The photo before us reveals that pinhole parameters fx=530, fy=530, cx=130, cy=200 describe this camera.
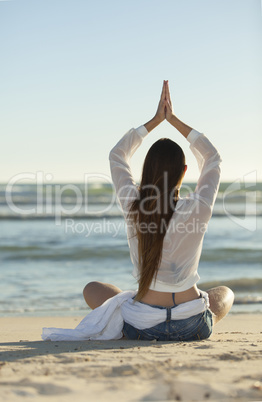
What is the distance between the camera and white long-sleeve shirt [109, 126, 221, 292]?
289 centimetres

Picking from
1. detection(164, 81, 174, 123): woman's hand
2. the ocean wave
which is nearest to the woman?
detection(164, 81, 174, 123): woman's hand

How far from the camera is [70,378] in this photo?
7.29 feet

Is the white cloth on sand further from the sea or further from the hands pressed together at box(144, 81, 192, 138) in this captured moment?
the sea

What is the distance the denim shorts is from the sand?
6 cm

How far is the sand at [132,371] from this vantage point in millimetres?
2035

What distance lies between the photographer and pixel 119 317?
10.3ft

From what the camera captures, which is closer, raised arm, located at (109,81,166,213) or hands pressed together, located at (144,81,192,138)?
raised arm, located at (109,81,166,213)

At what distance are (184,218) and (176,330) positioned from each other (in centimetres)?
68

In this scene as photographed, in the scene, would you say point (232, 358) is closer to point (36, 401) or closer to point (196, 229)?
point (196, 229)

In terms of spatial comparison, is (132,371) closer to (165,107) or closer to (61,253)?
(165,107)

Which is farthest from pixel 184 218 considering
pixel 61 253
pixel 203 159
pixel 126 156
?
pixel 61 253

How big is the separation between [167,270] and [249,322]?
2072mm

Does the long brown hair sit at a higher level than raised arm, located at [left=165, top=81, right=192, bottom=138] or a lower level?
lower

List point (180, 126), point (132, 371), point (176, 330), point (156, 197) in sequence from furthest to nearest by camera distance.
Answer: point (180, 126) → point (176, 330) → point (156, 197) → point (132, 371)
